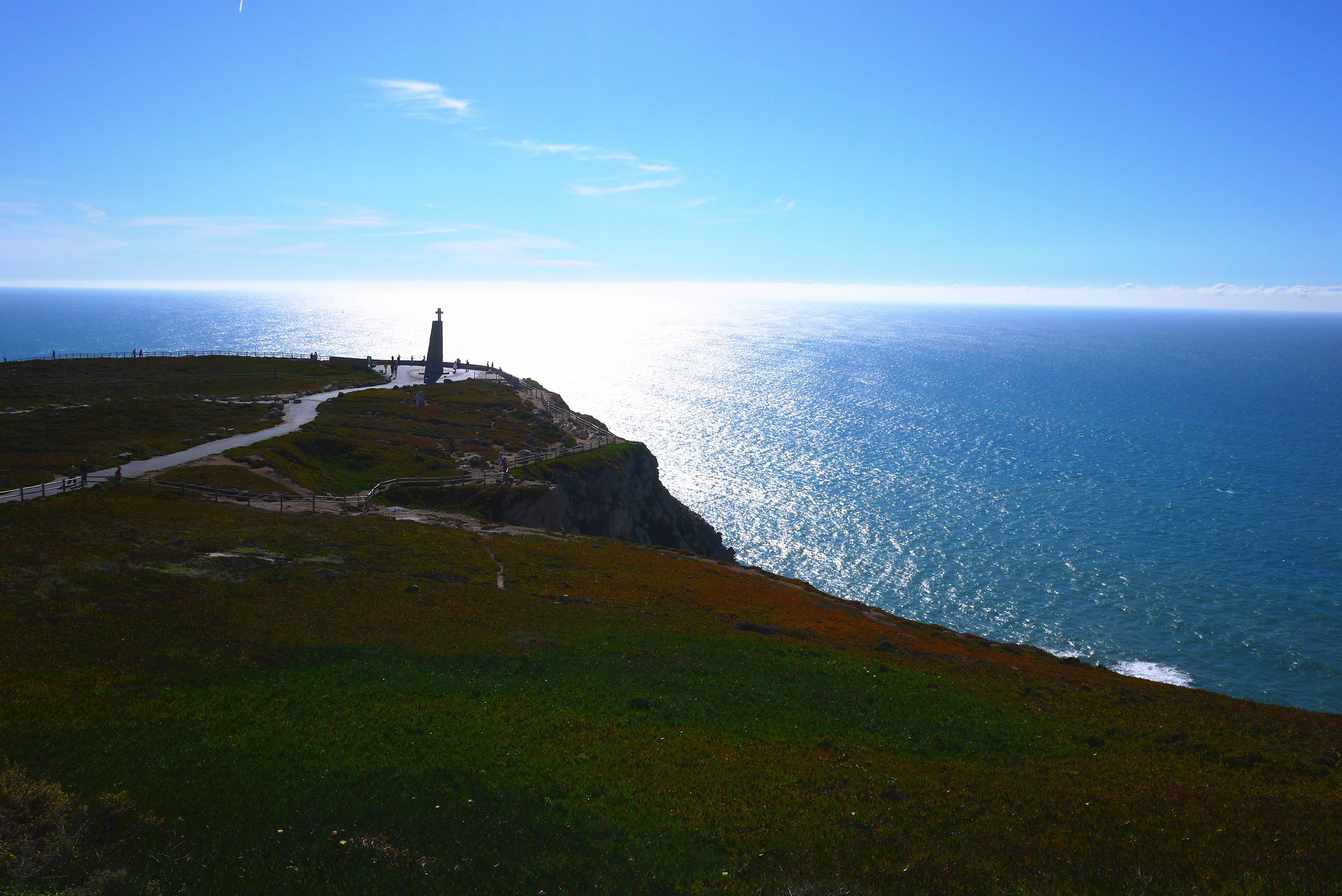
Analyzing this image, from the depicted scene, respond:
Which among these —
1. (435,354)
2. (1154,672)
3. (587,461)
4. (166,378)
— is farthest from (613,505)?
(166,378)

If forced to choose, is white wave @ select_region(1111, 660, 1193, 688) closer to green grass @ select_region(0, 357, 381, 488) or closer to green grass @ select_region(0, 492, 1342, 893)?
green grass @ select_region(0, 492, 1342, 893)

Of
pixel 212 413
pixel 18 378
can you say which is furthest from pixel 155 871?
pixel 18 378

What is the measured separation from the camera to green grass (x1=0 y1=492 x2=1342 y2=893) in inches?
660

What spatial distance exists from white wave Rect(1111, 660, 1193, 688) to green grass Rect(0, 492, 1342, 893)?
2415cm

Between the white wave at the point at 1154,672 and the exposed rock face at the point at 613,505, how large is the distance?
1574 inches

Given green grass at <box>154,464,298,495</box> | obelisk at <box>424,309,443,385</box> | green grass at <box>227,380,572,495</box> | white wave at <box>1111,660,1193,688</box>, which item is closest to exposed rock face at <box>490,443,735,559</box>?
green grass at <box>227,380,572,495</box>

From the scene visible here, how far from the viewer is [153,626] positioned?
2855 centimetres

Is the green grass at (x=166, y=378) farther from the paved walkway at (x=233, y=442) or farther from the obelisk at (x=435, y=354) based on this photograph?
the obelisk at (x=435, y=354)

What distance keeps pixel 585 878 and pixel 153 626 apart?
22.4 meters

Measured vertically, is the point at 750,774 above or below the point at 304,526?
below

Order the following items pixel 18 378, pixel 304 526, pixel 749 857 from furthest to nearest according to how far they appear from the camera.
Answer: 1. pixel 18 378
2. pixel 304 526
3. pixel 749 857

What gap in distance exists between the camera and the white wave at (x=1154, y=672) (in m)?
58.1

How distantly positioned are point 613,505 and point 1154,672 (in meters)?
49.5

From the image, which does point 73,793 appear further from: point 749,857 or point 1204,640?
point 1204,640
